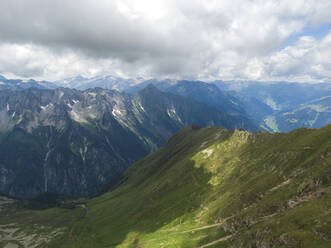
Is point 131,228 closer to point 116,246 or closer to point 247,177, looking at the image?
point 116,246

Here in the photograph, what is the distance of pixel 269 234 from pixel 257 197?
4270 centimetres

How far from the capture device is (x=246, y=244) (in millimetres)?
87812

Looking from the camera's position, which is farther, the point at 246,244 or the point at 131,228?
the point at 131,228

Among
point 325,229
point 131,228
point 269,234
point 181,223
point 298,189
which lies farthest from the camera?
point 131,228

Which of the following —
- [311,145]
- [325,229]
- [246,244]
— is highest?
[311,145]

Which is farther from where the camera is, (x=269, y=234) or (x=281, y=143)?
(x=281, y=143)

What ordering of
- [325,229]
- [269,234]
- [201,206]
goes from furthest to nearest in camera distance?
[201,206], [269,234], [325,229]

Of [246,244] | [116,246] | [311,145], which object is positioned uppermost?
[311,145]

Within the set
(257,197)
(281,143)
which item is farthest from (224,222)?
(281,143)

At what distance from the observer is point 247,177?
513 ft

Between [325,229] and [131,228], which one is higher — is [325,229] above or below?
above

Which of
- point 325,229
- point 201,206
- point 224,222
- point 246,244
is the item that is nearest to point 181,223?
point 201,206

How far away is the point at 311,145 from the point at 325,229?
82.2 m

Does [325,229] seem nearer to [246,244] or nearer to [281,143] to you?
[246,244]
